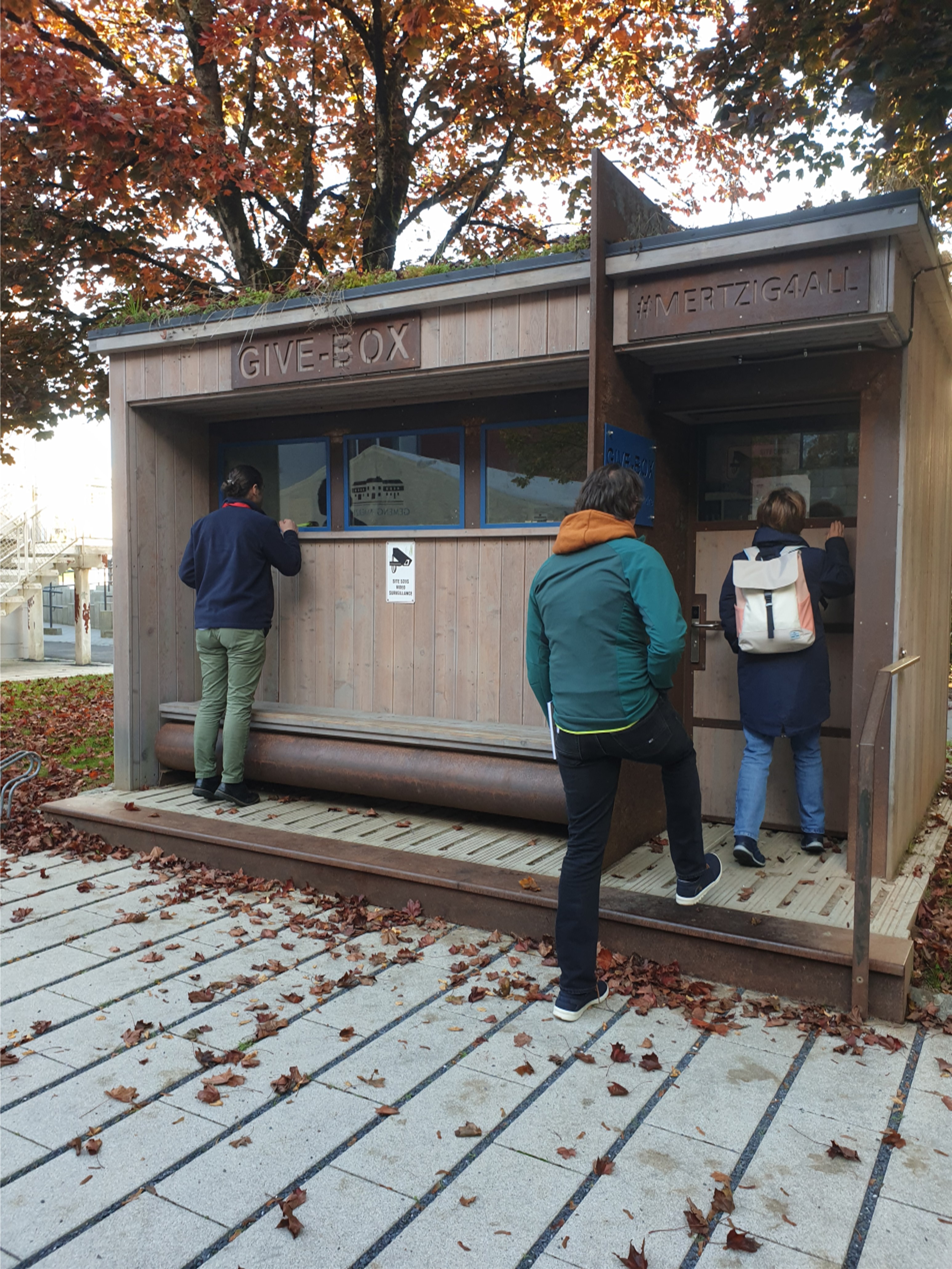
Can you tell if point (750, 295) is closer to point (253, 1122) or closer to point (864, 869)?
point (864, 869)

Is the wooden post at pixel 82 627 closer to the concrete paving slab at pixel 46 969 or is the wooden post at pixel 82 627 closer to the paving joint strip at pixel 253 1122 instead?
the concrete paving slab at pixel 46 969

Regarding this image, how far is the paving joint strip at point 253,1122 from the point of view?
251 centimetres

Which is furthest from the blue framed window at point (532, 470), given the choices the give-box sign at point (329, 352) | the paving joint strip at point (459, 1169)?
the paving joint strip at point (459, 1169)

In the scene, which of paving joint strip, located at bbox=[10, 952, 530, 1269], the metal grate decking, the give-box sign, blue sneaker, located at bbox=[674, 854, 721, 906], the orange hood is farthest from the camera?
the give-box sign

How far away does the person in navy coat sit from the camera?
16.8ft

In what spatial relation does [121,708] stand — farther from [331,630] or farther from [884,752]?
[884,752]

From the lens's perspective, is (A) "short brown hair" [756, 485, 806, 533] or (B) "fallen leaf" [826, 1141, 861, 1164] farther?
(A) "short brown hair" [756, 485, 806, 533]

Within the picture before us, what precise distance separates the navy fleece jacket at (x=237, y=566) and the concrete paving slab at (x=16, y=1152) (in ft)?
12.6

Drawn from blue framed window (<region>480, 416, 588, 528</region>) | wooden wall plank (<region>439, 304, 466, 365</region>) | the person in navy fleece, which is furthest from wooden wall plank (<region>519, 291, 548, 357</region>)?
the person in navy fleece

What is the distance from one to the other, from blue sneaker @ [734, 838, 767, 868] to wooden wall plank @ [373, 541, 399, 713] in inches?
110

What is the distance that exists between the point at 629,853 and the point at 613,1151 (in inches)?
96.8

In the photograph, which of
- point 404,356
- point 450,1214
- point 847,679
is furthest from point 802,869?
point 404,356

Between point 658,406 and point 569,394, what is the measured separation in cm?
90

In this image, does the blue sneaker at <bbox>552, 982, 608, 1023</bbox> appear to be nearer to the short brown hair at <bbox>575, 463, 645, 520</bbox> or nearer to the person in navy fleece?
the short brown hair at <bbox>575, 463, 645, 520</bbox>
